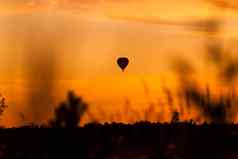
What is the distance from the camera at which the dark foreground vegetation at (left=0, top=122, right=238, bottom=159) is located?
163 ft

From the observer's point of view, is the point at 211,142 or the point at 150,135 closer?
the point at 211,142

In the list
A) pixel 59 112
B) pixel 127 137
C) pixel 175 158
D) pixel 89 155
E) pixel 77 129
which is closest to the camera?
pixel 175 158

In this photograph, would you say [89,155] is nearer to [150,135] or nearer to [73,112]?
[150,135]

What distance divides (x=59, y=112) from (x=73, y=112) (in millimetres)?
3807

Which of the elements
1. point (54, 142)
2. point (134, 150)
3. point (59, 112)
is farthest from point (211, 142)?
point (59, 112)

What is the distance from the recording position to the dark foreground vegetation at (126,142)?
49.6 meters

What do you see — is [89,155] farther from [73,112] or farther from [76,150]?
[73,112]

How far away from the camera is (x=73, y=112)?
70.9 meters

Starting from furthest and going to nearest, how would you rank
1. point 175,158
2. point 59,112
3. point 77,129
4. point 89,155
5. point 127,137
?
point 59,112
point 77,129
point 127,137
point 89,155
point 175,158

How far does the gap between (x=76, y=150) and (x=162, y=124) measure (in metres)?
5.61

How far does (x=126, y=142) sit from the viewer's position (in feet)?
174

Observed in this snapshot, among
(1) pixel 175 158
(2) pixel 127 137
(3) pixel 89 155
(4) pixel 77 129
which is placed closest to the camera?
(1) pixel 175 158

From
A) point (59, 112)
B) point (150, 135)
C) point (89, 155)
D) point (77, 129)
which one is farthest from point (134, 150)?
point (59, 112)

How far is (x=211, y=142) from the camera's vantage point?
5256 centimetres
